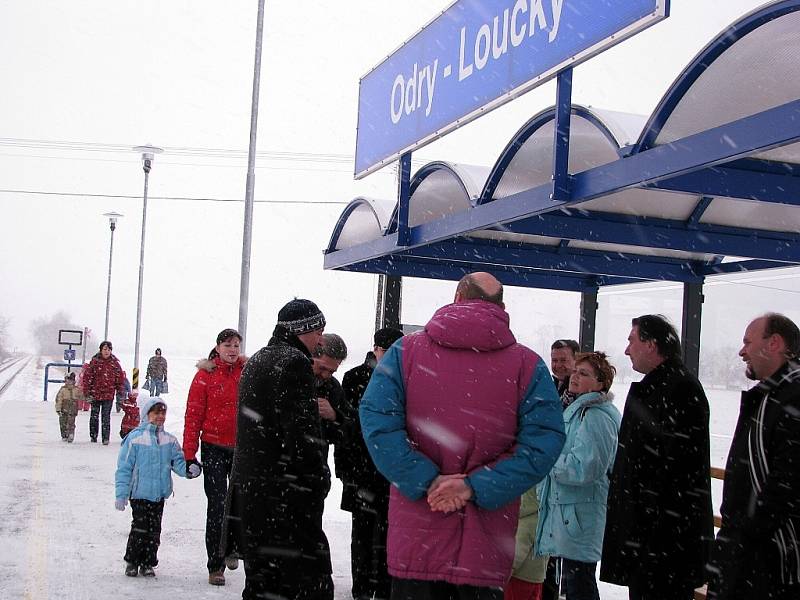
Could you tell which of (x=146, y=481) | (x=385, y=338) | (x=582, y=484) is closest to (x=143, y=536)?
(x=146, y=481)

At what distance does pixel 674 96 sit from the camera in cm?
468

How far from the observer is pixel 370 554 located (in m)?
5.66

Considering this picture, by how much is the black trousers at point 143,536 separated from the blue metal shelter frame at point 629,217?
9.37 ft

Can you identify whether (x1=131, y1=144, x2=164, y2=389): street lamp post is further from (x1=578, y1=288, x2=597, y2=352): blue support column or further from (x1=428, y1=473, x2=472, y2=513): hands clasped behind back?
(x1=428, y1=473, x2=472, y2=513): hands clasped behind back

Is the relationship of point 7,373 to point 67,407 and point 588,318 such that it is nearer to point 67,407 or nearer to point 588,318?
point 67,407

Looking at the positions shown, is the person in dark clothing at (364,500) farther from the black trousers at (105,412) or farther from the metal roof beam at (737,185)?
the black trousers at (105,412)

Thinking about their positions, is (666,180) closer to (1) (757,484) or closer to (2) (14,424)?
(1) (757,484)

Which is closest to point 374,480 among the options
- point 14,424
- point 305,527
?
point 305,527

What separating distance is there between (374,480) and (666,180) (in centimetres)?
250

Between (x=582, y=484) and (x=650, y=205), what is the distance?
2.87m

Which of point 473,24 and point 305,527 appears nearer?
point 305,527

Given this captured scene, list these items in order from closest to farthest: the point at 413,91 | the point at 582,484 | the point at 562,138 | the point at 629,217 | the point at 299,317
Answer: the point at 299,317 < the point at 582,484 < the point at 562,138 < the point at 629,217 < the point at 413,91

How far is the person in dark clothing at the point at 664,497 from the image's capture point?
3.99 meters

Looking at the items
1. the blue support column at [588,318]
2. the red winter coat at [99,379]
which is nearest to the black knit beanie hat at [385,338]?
the blue support column at [588,318]
